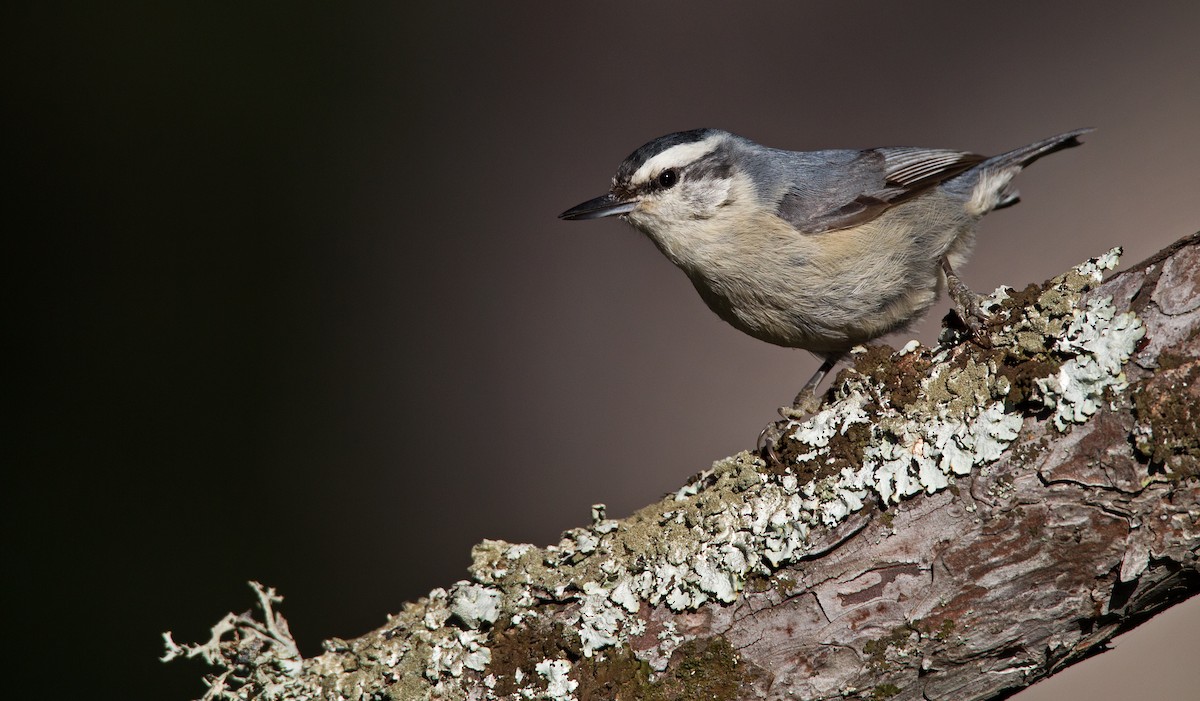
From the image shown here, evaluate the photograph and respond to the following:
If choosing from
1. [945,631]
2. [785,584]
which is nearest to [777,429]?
[785,584]

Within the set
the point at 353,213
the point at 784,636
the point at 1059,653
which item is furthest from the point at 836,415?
the point at 353,213

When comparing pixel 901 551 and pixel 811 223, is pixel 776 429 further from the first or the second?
pixel 811 223

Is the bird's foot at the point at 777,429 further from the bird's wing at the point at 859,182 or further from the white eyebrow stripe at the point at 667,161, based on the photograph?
the white eyebrow stripe at the point at 667,161

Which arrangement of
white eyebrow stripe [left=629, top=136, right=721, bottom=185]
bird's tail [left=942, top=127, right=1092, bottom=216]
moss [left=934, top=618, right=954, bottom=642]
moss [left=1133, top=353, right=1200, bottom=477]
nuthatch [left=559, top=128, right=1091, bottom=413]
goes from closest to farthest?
1. moss [left=1133, top=353, right=1200, bottom=477]
2. moss [left=934, top=618, right=954, bottom=642]
3. nuthatch [left=559, top=128, right=1091, bottom=413]
4. white eyebrow stripe [left=629, top=136, right=721, bottom=185]
5. bird's tail [left=942, top=127, right=1092, bottom=216]

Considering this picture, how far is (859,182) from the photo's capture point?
7.97 ft

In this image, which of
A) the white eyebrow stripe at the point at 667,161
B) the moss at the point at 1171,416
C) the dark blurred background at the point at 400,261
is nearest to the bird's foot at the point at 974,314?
the moss at the point at 1171,416

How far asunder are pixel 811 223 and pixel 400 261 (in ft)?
7.23

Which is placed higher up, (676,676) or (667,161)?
(667,161)

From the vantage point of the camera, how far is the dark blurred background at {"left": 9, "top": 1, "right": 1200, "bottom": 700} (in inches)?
126

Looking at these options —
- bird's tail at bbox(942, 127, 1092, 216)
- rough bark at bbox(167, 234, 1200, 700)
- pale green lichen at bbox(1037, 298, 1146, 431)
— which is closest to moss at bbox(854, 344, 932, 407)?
rough bark at bbox(167, 234, 1200, 700)

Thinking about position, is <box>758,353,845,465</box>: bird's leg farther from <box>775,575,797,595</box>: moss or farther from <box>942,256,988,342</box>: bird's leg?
<box>942,256,988,342</box>: bird's leg

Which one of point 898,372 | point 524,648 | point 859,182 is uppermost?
point 859,182

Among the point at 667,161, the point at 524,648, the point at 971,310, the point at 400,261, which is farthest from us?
the point at 400,261

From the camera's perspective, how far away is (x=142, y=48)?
354 cm
